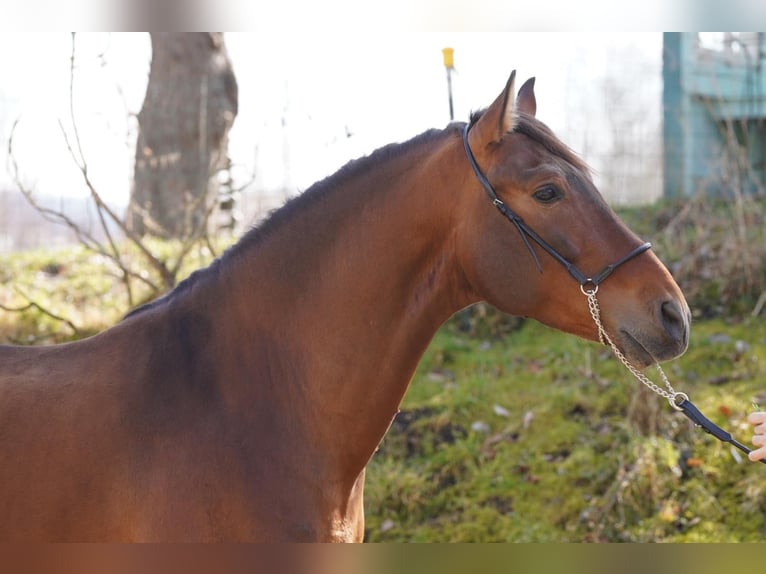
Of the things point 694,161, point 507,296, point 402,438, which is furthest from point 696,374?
point 507,296

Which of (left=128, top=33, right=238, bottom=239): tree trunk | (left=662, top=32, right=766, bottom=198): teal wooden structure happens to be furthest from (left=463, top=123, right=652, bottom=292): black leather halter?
(left=662, top=32, right=766, bottom=198): teal wooden structure

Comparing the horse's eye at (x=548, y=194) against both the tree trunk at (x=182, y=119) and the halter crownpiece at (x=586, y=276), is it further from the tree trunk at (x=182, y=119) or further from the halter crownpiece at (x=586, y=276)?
the tree trunk at (x=182, y=119)

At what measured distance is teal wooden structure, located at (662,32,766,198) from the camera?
8.48 metres

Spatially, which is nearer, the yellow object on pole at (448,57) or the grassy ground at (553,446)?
the yellow object on pole at (448,57)

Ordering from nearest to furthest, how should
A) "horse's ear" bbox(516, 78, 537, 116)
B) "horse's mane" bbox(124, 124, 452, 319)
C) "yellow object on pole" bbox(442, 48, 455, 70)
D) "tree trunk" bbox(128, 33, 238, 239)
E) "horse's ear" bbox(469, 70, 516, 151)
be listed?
"horse's ear" bbox(469, 70, 516, 151), "horse's mane" bbox(124, 124, 452, 319), "horse's ear" bbox(516, 78, 537, 116), "yellow object on pole" bbox(442, 48, 455, 70), "tree trunk" bbox(128, 33, 238, 239)

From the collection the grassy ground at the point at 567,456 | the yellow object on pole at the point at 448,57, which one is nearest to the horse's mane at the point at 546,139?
the yellow object on pole at the point at 448,57

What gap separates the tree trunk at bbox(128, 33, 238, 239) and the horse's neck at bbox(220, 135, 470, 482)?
5.39m

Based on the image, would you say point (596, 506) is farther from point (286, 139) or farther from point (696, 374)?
point (286, 139)

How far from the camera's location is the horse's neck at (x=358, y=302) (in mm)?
2777

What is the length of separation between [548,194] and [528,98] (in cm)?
61

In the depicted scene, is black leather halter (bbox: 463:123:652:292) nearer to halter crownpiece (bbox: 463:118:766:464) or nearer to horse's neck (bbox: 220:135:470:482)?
halter crownpiece (bbox: 463:118:766:464)

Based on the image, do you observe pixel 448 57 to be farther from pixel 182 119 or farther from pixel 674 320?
pixel 182 119

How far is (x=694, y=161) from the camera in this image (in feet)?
30.2

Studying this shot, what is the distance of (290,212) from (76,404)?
951 millimetres
